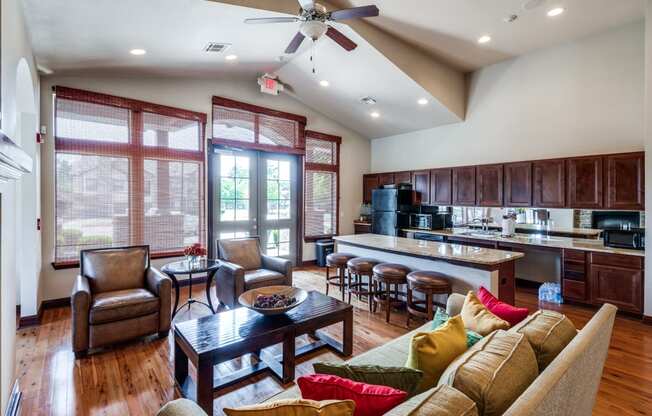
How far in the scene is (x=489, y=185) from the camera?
5.40m

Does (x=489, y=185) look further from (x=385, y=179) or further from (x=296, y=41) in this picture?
(x=296, y=41)

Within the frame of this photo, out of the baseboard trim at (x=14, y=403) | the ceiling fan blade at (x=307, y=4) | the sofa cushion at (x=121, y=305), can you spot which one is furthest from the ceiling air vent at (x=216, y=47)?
the baseboard trim at (x=14, y=403)

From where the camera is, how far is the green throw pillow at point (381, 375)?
4.01 feet

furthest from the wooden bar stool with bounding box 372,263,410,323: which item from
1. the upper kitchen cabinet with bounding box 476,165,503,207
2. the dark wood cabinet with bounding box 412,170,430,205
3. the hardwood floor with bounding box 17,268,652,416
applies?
the dark wood cabinet with bounding box 412,170,430,205

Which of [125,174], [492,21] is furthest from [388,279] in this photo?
[125,174]

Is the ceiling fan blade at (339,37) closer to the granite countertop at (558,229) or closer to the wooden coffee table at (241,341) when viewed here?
the wooden coffee table at (241,341)

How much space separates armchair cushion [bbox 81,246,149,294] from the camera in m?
3.21

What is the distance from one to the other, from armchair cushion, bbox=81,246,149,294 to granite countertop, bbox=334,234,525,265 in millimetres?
2528

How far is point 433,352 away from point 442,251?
7.33 feet

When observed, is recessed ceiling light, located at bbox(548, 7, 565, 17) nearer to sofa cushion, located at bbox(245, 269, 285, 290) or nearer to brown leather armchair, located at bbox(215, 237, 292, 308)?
brown leather armchair, located at bbox(215, 237, 292, 308)

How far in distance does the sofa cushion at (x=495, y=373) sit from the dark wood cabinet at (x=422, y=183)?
17.1 ft

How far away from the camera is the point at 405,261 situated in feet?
12.6

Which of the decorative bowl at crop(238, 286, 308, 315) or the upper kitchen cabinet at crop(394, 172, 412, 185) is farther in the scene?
the upper kitchen cabinet at crop(394, 172, 412, 185)

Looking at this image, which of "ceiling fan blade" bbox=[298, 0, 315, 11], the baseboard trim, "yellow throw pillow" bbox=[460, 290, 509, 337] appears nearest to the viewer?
"yellow throw pillow" bbox=[460, 290, 509, 337]
